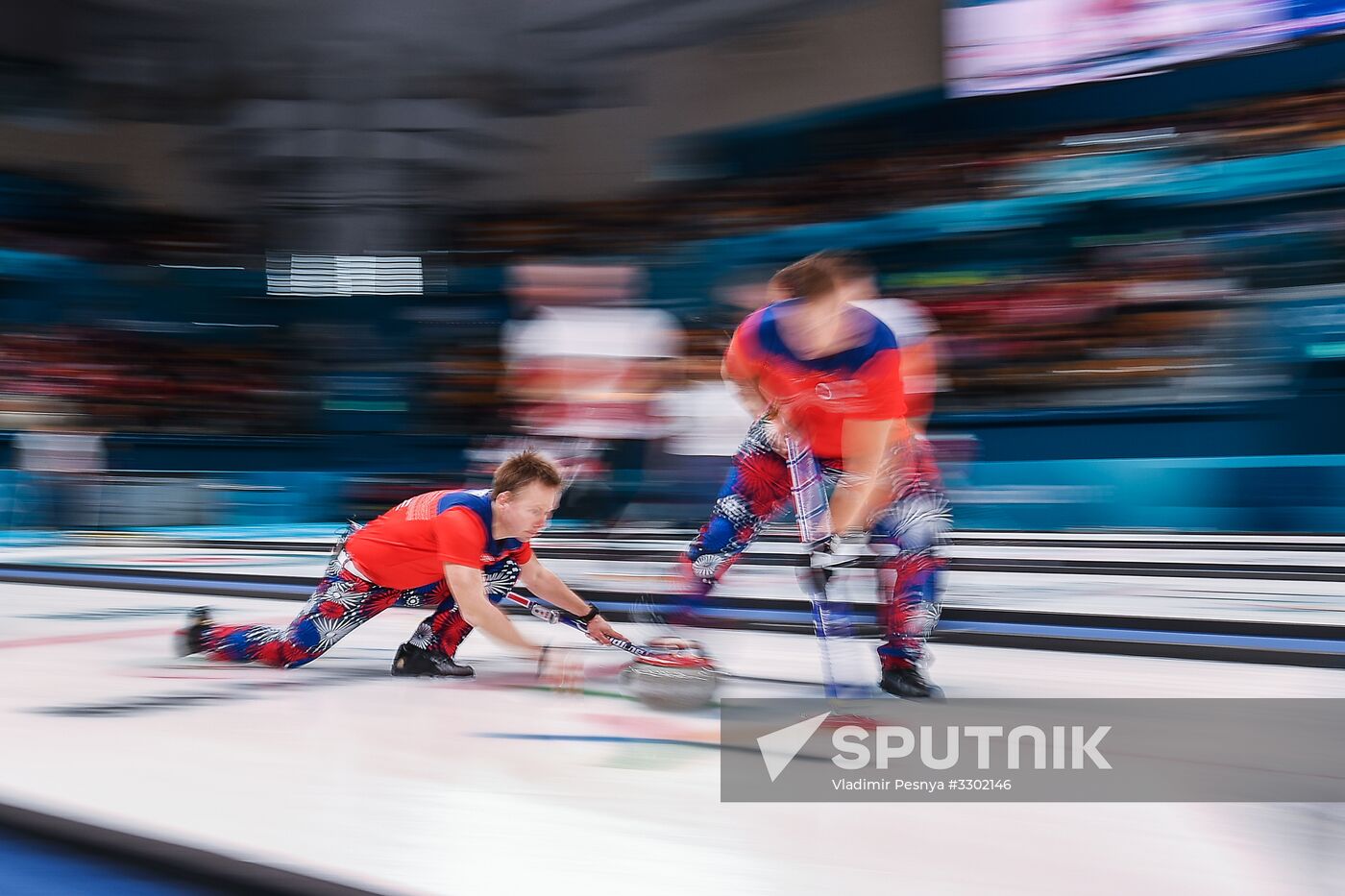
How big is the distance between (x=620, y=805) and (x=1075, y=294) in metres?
9.05

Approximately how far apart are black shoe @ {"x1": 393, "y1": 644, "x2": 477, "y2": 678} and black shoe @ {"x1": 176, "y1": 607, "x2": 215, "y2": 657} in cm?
59

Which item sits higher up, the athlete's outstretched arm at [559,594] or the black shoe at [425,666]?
the athlete's outstretched arm at [559,594]

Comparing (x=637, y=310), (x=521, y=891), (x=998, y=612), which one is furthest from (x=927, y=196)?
(x=521, y=891)

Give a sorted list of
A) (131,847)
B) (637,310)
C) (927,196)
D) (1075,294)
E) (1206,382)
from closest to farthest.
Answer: (131,847) → (637,310) → (1206,382) → (1075,294) → (927,196)

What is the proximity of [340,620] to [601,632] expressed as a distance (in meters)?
0.79

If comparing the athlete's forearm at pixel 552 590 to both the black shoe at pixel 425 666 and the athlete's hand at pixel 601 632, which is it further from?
the black shoe at pixel 425 666

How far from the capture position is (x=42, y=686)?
3152 mm

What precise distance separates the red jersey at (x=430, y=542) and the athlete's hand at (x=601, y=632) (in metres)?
0.25

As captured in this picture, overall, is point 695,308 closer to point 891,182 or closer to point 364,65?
point 891,182

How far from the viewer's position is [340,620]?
3.23 m

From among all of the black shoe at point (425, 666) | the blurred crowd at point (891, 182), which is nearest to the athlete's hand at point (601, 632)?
the black shoe at point (425, 666)

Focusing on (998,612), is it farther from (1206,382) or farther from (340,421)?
(340,421)

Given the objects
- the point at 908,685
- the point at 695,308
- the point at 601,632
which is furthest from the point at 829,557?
the point at 695,308

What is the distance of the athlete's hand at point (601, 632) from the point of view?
2.94m
